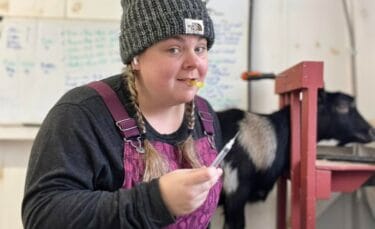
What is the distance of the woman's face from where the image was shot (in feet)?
2.43

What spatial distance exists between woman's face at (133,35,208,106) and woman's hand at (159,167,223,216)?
19cm

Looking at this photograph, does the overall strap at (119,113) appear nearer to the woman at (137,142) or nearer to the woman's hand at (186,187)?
the woman at (137,142)

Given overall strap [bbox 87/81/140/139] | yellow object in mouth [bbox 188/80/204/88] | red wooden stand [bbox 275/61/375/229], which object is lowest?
red wooden stand [bbox 275/61/375/229]

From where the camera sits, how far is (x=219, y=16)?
1.79 m

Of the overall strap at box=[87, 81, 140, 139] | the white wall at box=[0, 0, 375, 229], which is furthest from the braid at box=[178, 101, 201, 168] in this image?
the white wall at box=[0, 0, 375, 229]

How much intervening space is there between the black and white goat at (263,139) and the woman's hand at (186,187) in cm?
83

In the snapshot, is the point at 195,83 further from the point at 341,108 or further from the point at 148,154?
the point at 341,108

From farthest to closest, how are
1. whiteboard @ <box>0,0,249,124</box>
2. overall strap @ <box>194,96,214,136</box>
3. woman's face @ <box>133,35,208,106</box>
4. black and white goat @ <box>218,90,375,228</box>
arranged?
whiteboard @ <box>0,0,249,124</box>, black and white goat @ <box>218,90,375,228</box>, overall strap @ <box>194,96,214,136</box>, woman's face @ <box>133,35,208,106</box>

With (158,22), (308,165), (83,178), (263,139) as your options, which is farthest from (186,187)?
(263,139)

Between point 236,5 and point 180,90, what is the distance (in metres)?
1.14

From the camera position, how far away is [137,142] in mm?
774

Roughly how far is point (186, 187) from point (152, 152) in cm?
20

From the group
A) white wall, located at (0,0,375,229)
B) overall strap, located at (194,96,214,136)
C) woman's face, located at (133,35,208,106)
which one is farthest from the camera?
white wall, located at (0,0,375,229)

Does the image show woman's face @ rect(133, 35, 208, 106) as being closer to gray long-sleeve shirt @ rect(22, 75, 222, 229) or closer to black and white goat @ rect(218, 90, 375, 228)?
gray long-sleeve shirt @ rect(22, 75, 222, 229)
